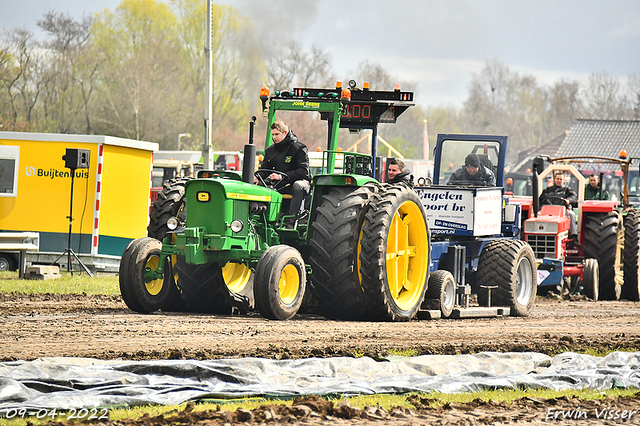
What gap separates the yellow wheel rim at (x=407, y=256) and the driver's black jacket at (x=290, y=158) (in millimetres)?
1253

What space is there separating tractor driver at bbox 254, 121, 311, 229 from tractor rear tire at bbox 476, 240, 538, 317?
3.24 meters

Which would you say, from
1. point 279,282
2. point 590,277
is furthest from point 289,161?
point 590,277

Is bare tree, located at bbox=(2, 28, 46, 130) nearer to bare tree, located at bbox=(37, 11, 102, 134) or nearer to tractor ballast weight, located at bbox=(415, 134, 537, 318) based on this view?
bare tree, located at bbox=(37, 11, 102, 134)

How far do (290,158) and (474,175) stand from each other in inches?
149

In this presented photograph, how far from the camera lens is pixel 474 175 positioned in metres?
13.3

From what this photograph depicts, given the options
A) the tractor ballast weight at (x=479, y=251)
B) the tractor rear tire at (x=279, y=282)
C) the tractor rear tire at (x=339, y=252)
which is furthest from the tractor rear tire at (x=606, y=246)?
the tractor rear tire at (x=279, y=282)

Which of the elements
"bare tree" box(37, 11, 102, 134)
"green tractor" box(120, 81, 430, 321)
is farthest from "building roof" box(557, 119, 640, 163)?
"green tractor" box(120, 81, 430, 321)

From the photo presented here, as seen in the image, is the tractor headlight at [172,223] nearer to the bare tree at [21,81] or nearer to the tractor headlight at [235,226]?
the tractor headlight at [235,226]

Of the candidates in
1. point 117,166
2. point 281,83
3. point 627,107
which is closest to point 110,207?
point 117,166

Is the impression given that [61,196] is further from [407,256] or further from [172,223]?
[407,256]

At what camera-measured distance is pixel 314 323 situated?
9.80m

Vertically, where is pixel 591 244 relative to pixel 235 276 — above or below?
above

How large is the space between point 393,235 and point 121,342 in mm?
3843

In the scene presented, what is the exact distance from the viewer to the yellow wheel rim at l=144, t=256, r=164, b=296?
10500 mm
